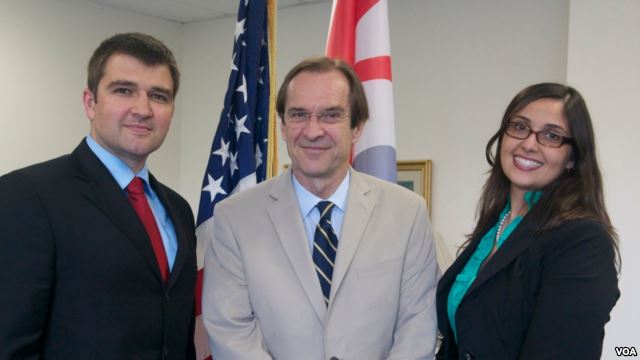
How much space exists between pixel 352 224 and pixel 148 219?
0.59 metres

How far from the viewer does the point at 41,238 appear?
1.52 metres

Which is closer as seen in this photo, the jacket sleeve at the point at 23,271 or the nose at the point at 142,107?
the jacket sleeve at the point at 23,271

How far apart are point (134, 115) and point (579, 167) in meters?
1.25

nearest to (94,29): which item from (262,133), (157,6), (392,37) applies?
A: (157,6)

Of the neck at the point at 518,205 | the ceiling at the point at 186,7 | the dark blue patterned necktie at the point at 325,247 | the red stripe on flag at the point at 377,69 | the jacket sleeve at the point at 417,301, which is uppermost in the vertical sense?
the ceiling at the point at 186,7

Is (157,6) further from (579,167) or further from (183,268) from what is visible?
(579,167)

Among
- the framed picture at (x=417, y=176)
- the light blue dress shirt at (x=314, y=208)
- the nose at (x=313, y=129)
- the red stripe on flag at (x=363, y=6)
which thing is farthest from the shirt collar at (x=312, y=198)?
the framed picture at (x=417, y=176)

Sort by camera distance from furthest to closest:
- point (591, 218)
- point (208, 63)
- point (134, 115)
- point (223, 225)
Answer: point (208, 63) → point (223, 225) → point (134, 115) → point (591, 218)

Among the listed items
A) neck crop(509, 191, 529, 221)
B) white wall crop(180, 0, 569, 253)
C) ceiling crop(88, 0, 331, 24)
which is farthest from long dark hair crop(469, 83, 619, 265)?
ceiling crop(88, 0, 331, 24)

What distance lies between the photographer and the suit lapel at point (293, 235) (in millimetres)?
1781

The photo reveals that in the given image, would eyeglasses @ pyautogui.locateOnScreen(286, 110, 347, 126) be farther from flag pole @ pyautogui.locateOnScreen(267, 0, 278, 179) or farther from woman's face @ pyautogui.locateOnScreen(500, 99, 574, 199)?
flag pole @ pyautogui.locateOnScreen(267, 0, 278, 179)

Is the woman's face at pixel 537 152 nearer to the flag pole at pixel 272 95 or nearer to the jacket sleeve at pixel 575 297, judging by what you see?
the jacket sleeve at pixel 575 297

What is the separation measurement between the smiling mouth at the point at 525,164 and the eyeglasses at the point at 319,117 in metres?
0.53

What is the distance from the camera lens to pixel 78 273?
1.57 meters
